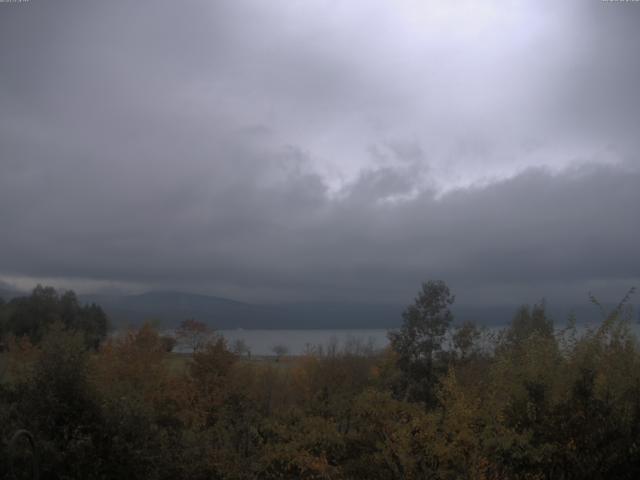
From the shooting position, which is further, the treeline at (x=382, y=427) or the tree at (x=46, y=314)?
the tree at (x=46, y=314)

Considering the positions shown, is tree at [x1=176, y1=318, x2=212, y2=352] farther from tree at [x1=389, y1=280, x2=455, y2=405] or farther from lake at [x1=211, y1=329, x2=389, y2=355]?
tree at [x1=389, y1=280, x2=455, y2=405]

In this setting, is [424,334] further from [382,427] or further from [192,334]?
[192,334]

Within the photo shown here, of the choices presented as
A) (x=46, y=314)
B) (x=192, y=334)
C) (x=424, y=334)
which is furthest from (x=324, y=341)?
(x=46, y=314)

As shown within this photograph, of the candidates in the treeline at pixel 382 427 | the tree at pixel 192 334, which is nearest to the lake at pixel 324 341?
the tree at pixel 192 334

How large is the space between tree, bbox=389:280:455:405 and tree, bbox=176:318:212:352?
1873 centimetres

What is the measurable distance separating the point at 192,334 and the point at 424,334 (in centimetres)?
2833

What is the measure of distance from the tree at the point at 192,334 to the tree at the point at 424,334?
1873 centimetres

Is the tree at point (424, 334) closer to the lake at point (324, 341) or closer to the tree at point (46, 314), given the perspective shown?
the lake at point (324, 341)

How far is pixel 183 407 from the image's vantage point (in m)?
39.8

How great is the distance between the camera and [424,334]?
134 feet

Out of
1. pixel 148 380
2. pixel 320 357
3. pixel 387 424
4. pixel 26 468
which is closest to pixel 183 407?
pixel 148 380

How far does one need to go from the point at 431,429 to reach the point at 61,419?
10765 millimetres

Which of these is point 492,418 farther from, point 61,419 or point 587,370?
point 61,419

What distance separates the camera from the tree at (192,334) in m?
56.1
